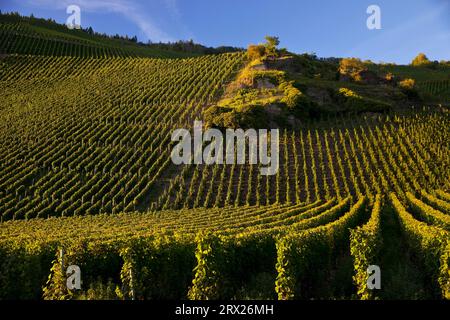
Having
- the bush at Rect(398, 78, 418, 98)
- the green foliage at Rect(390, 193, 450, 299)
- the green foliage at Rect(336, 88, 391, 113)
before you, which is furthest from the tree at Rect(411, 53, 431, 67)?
the green foliage at Rect(390, 193, 450, 299)

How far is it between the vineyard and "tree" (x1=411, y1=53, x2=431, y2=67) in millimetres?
35914

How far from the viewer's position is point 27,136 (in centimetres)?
5000

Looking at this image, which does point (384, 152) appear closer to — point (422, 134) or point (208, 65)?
point (422, 134)

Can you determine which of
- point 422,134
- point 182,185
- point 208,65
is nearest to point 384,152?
point 422,134

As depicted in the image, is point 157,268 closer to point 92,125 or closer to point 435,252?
point 435,252

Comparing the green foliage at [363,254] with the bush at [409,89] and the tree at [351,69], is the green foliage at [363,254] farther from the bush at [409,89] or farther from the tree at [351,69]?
the tree at [351,69]

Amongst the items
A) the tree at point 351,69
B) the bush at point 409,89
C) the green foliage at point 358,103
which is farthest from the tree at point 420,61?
the green foliage at point 358,103

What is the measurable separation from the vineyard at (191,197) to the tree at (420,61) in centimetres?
3591

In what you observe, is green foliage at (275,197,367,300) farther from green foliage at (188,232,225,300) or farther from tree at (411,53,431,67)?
tree at (411,53,431,67)

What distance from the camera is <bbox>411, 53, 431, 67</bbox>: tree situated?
398 feet

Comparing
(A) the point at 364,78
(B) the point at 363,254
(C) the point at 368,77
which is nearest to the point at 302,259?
(B) the point at 363,254

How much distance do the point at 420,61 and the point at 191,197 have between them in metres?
109

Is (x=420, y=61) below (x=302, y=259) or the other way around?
the other way around

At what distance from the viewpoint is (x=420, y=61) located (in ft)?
414
